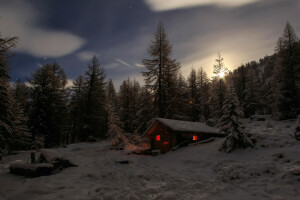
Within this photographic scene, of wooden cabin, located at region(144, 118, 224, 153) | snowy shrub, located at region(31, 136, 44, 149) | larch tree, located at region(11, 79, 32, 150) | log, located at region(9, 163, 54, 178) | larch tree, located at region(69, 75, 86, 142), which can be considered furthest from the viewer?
larch tree, located at region(69, 75, 86, 142)

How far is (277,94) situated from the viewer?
80.6ft

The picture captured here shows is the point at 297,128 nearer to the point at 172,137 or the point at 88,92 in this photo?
the point at 172,137

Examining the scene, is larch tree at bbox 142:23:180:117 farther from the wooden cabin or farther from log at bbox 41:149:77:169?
log at bbox 41:149:77:169

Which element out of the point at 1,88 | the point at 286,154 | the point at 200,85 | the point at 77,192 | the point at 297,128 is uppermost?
the point at 200,85

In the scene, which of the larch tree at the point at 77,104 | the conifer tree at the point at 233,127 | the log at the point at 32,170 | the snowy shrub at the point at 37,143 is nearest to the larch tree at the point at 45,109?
the snowy shrub at the point at 37,143

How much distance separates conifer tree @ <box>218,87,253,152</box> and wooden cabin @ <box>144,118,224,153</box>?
17.4 feet

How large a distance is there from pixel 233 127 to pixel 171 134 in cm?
763

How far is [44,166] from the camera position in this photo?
9633 millimetres

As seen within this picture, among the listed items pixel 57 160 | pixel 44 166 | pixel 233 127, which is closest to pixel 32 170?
pixel 44 166

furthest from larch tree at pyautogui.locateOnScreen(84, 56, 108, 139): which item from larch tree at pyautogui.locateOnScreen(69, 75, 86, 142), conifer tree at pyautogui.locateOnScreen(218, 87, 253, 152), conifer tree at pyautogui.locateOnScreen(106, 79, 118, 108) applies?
conifer tree at pyautogui.locateOnScreen(218, 87, 253, 152)

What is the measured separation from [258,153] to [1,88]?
2024 cm

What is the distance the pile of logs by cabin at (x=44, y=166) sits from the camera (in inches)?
362

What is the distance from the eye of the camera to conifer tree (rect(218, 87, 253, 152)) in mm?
12641

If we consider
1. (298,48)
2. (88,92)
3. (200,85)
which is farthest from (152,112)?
(298,48)
